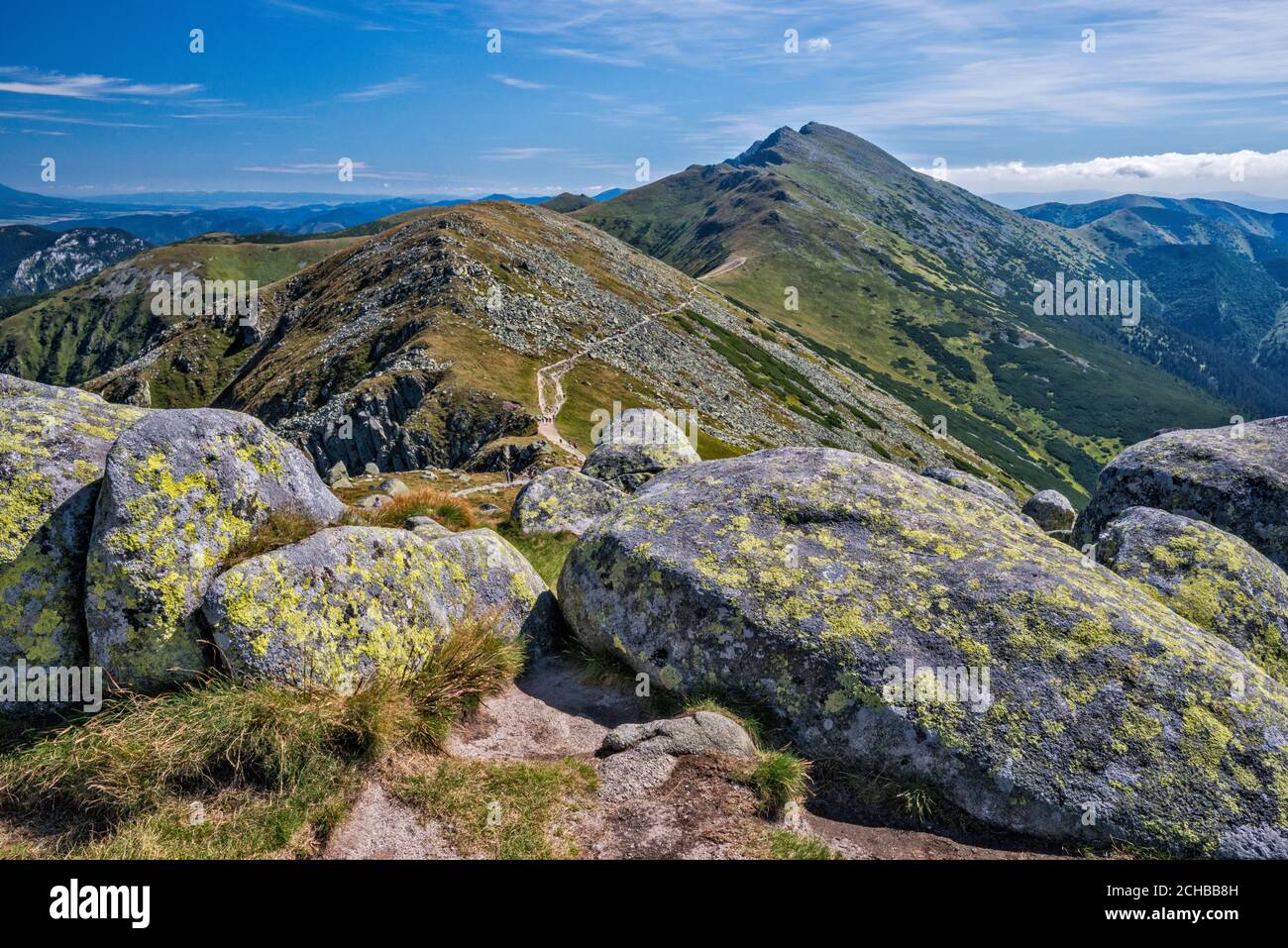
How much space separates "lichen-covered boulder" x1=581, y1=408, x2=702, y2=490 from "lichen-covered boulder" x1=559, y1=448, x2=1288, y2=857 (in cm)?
1442

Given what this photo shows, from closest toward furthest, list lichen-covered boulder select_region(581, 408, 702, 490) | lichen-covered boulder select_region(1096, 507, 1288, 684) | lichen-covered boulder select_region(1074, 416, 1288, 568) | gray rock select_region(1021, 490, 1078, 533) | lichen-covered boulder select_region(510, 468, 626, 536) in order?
lichen-covered boulder select_region(1096, 507, 1288, 684) < lichen-covered boulder select_region(1074, 416, 1288, 568) < lichen-covered boulder select_region(510, 468, 626, 536) < lichen-covered boulder select_region(581, 408, 702, 490) < gray rock select_region(1021, 490, 1078, 533)

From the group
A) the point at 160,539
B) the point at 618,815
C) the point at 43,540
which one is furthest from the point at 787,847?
the point at 43,540

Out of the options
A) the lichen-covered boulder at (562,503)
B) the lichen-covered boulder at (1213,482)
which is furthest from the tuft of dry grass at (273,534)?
the lichen-covered boulder at (1213,482)

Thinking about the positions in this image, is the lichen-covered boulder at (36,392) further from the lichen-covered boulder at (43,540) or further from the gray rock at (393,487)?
the gray rock at (393,487)

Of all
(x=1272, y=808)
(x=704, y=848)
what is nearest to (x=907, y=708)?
(x=704, y=848)

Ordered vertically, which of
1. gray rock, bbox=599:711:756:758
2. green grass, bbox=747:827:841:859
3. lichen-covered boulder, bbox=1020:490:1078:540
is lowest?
lichen-covered boulder, bbox=1020:490:1078:540

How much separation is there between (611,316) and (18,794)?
126 meters

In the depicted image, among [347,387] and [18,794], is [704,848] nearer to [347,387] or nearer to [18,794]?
[18,794]

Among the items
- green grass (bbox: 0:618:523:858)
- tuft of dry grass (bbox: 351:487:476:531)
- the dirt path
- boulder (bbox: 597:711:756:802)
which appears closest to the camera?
green grass (bbox: 0:618:523:858)

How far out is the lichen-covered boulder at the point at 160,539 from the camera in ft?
28.0

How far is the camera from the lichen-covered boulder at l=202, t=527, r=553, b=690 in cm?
869

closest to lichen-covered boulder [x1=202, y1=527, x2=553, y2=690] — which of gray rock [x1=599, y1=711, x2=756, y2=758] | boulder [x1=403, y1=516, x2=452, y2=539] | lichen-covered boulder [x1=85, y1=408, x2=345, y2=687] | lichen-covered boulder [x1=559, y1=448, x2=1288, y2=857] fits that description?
lichen-covered boulder [x1=85, y1=408, x2=345, y2=687]

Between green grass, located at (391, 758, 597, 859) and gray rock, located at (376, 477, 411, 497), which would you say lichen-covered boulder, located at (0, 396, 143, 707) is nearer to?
green grass, located at (391, 758, 597, 859)

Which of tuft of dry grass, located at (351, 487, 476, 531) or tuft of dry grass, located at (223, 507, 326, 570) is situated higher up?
tuft of dry grass, located at (223, 507, 326, 570)
